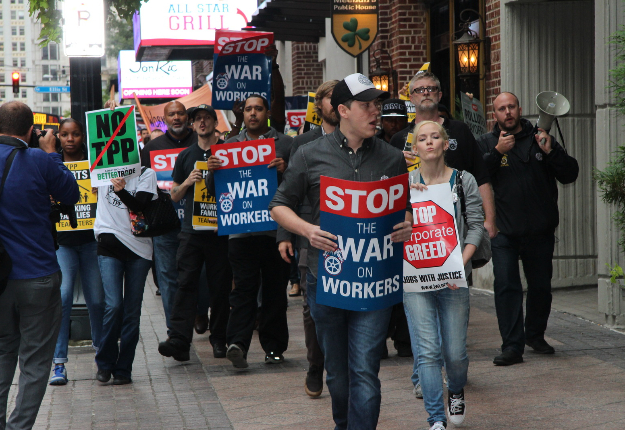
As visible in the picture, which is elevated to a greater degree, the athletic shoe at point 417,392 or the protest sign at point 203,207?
the protest sign at point 203,207

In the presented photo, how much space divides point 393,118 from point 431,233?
3564mm

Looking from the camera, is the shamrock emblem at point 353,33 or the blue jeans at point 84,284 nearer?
the blue jeans at point 84,284

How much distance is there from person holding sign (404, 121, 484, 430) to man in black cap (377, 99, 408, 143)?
3.24 metres

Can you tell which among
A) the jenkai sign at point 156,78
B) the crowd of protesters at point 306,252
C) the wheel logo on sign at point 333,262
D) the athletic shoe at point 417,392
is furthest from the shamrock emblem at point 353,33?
the jenkai sign at point 156,78

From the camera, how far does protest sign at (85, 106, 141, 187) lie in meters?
6.93

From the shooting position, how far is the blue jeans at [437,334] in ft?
16.7

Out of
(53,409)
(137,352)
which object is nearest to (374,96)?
(53,409)

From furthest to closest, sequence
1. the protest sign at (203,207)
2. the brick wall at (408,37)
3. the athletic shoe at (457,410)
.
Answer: the brick wall at (408,37) < the protest sign at (203,207) < the athletic shoe at (457,410)

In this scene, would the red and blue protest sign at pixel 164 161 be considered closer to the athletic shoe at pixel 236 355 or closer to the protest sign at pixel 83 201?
the protest sign at pixel 83 201

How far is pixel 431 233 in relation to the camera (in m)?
5.19

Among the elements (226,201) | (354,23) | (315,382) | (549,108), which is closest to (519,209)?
(549,108)

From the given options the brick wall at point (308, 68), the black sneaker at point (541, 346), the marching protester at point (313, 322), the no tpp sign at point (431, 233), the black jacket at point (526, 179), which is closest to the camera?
the no tpp sign at point (431, 233)

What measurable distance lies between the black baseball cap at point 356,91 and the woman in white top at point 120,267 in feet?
9.20

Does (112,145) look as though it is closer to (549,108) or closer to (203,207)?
(203,207)
